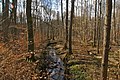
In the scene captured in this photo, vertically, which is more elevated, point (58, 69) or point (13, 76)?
point (13, 76)

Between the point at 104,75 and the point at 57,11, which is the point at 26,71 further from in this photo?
the point at 57,11

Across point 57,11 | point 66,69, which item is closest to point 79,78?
point 66,69

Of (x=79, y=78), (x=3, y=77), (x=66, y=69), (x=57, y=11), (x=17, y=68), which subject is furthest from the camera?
(x=57, y=11)

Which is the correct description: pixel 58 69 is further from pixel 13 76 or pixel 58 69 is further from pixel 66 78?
pixel 13 76

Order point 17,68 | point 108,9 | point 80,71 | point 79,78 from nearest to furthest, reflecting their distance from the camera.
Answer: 1. point 108,9
2. point 17,68
3. point 79,78
4. point 80,71

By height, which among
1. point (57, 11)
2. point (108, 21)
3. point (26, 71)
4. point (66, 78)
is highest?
point (57, 11)

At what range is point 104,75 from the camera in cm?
760

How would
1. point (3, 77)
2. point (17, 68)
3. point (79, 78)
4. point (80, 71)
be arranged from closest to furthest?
point (3, 77)
point (17, 68)
point (79, 78)
point (80, 71)

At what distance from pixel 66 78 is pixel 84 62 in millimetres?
3617

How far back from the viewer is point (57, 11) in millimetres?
62500

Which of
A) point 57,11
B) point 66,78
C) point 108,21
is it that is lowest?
point 66,78

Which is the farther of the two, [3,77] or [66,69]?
[66,69]

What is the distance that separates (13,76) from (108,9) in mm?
4578

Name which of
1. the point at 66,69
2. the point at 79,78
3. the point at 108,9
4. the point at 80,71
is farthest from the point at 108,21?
the point at 66,69
